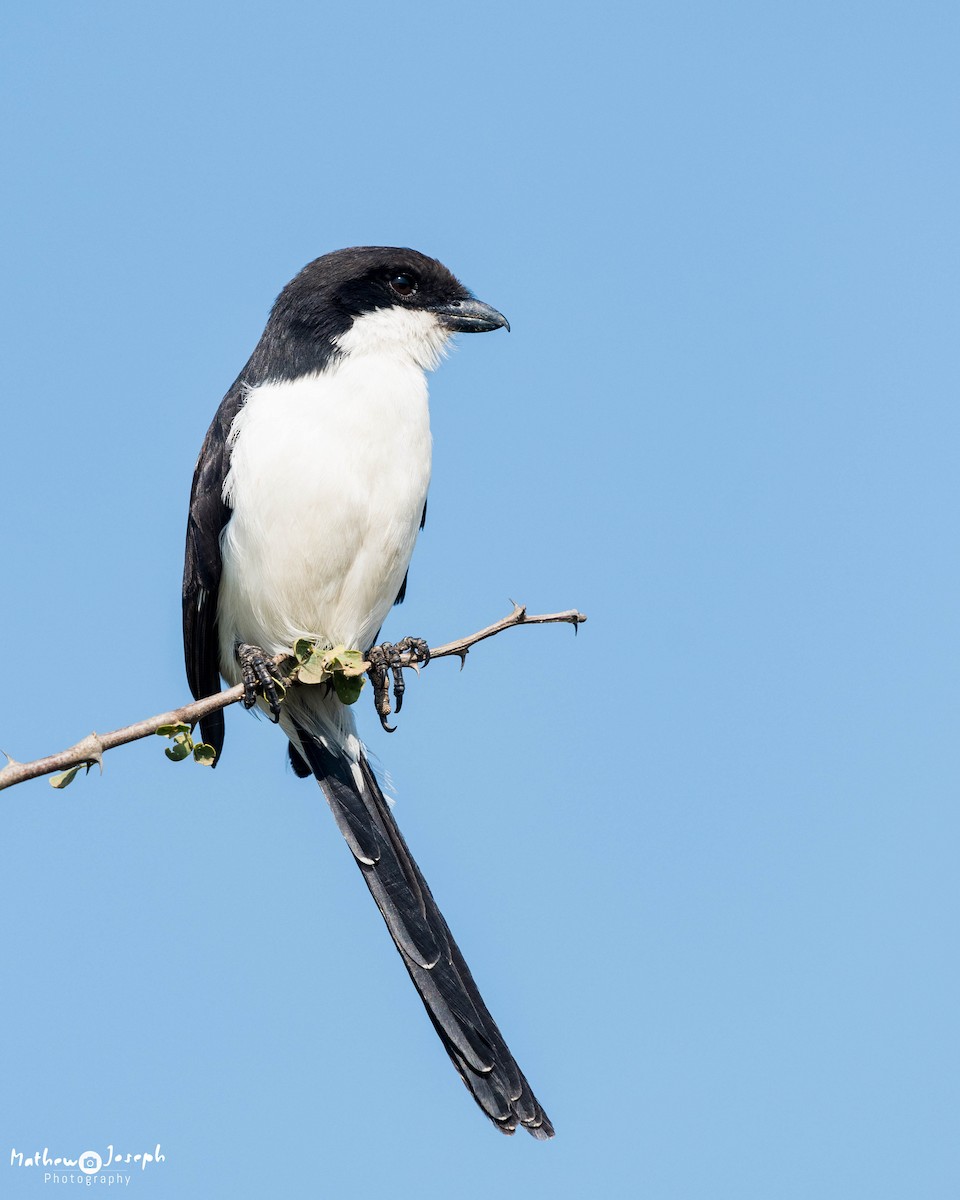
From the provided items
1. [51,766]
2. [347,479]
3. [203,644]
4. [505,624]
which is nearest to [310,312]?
[347,479]

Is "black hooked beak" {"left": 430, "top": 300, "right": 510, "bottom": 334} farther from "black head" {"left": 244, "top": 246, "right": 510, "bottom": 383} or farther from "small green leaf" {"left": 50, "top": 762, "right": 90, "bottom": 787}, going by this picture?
"small green leaf" {"left": 50, "top": 762, "right": 90, "bottom": 787}

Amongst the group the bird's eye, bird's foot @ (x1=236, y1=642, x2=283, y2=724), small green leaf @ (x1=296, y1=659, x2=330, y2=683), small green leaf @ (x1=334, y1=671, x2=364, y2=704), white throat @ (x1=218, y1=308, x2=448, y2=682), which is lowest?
small green leaf @ (x1=334, y1=671, x2=364, y2=704)

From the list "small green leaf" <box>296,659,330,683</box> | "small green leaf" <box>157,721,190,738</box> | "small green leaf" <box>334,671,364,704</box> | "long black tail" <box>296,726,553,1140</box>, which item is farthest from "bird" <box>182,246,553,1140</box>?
"small green leaf" <box>157,721,190,738</box>

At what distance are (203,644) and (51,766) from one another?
248 centimetres

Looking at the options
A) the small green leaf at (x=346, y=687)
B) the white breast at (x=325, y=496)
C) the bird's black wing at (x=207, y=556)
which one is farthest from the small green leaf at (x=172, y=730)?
the bird's black wing at (x=207, y=556)

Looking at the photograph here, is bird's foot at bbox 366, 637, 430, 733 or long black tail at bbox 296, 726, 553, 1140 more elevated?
bird's foot at bbox 366, 637, 430, 733

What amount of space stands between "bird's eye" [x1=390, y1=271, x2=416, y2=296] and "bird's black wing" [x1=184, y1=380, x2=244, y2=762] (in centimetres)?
72

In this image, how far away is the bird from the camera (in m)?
4.84

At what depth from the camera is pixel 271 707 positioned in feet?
16.0

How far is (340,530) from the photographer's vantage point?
494 cm

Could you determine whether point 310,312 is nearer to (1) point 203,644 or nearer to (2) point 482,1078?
(1) point 203,644

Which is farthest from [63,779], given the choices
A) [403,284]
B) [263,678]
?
[403,284]

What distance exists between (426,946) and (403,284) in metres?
2.50

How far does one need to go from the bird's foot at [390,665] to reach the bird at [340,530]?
13 mm
